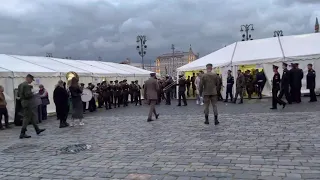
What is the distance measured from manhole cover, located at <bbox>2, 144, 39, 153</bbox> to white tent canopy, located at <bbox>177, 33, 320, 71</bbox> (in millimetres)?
13670

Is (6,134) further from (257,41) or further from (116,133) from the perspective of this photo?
(257,41)

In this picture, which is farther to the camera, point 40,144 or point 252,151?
point 40,144

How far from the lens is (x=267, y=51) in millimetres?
19109

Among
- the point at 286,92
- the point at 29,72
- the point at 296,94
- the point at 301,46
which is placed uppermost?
the point at 301,46

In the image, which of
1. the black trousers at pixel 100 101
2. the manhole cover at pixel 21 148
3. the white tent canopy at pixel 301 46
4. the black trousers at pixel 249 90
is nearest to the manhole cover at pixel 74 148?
the manhole cover at pixel 21 148

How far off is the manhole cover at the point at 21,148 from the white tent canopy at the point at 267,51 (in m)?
13.7

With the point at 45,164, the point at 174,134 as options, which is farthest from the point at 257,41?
the point at 45,164

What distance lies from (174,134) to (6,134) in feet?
19.3

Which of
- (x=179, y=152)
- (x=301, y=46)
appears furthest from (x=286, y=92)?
(x=179, y=152)

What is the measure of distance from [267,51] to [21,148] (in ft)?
51.6

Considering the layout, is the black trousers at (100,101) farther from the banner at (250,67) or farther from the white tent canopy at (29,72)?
the banner at (250,67)

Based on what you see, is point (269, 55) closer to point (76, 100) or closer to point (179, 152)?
point (76, 100)

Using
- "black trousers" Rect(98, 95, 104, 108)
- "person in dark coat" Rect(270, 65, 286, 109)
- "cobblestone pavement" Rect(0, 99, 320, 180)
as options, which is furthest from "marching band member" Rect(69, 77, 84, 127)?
"person in dark coat" Rect(270, 65, 286, 109)

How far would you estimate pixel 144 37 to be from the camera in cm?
3994
